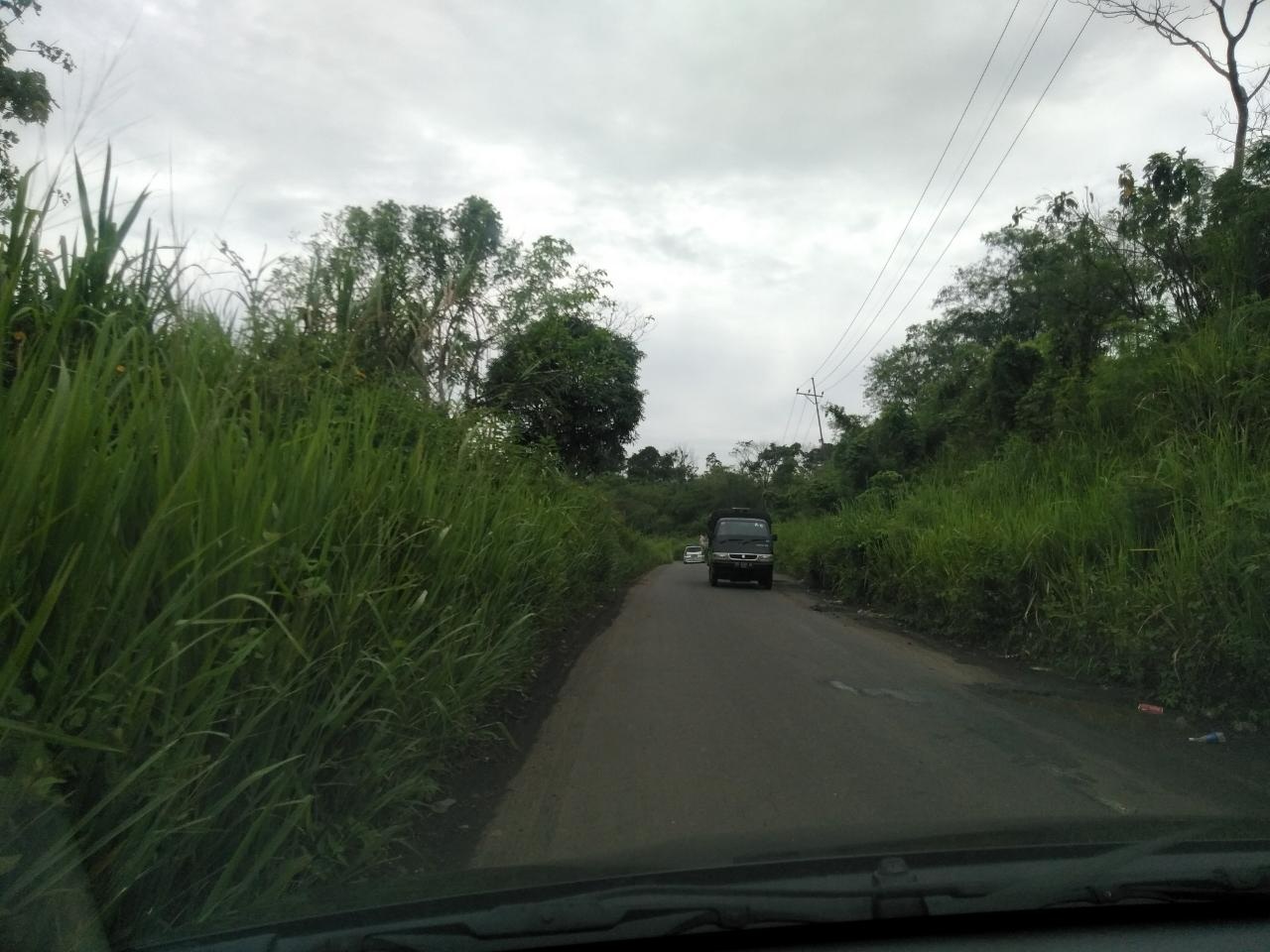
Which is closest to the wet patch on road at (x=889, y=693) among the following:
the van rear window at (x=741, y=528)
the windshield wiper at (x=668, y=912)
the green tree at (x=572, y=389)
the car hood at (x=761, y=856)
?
the green tree at (x=572, y=389)

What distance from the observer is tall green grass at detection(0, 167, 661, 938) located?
277cm

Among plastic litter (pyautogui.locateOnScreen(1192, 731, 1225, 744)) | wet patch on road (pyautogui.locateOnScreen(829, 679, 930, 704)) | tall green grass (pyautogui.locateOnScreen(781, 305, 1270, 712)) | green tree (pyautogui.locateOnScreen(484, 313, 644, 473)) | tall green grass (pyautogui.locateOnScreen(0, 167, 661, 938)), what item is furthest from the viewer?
green tree (pyautogui.locateOnScreen(484, 313, 644, 473))

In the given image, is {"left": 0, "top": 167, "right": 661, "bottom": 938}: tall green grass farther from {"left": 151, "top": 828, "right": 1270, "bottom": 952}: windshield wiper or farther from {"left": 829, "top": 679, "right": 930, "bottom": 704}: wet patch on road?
{"left": 829, "top": 679, "right": 930, "bottom": 704}: wet patch on road

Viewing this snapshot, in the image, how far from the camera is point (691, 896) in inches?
104

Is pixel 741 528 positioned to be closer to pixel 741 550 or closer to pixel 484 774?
pixel 741 550

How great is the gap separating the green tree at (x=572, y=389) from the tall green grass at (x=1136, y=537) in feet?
19.9

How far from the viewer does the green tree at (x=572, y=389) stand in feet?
39.0

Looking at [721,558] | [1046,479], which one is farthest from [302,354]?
[721,558]

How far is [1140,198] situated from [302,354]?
1493cm

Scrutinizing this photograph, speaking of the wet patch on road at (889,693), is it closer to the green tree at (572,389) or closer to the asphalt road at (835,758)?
the asphalt road at (835,758)

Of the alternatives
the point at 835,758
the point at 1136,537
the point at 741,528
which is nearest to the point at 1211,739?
the point at 835,758

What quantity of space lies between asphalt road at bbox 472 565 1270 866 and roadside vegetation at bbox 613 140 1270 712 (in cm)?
70

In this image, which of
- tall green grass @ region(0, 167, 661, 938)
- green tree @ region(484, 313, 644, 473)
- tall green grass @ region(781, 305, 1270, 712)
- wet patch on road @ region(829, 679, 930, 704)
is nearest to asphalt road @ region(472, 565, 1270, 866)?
wet patch on road @ region(829, 679, 930, 704)

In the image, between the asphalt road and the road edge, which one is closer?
the road edge
